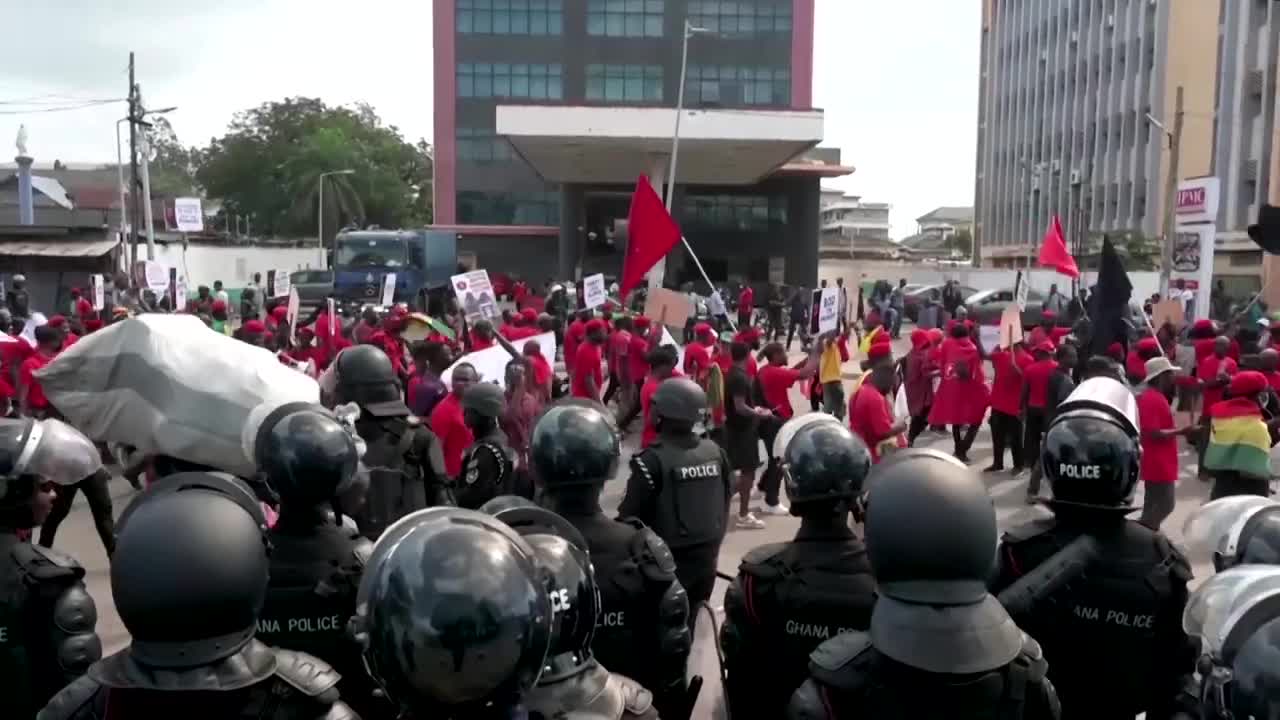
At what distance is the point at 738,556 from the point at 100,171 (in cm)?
9862

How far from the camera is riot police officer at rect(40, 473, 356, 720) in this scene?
7.88 feet

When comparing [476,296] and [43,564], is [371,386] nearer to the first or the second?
[43,564]

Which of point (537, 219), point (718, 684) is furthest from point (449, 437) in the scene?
point (537, 219)

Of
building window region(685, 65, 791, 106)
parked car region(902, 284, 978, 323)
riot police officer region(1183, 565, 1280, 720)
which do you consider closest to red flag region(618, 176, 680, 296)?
riot police officer region(1183, 565, 1280, 720)

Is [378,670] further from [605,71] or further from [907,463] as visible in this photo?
[605,71]

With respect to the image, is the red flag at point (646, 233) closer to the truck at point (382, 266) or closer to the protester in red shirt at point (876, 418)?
the protester in red shirt at point (876, 418)

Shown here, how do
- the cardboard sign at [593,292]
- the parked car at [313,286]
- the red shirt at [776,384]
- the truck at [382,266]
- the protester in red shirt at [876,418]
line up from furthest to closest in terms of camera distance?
the parked car at [313,286] < the truck at [382,266] < the cardboard sign at [593,292] < the red shirt at [776,384] < the protester in red shirt at [876,418]

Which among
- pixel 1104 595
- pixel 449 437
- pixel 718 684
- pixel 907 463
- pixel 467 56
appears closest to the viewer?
pixel 907 463

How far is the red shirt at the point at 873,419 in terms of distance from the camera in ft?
26.2

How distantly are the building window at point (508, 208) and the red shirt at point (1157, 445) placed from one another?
Answer: 44.2 metres

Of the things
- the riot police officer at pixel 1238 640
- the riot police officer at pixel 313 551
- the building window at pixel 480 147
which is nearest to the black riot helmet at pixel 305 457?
the riot police officer at pixel 313 551

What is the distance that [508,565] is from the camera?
2018mm

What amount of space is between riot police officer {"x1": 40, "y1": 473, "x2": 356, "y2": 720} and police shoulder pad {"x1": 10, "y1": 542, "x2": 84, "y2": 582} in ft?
3.73

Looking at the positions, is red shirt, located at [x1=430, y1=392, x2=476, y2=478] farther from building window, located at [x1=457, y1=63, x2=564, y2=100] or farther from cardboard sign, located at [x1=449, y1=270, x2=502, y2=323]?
building window, located at [x1=457, y1=63, x2=564, y2=100]
